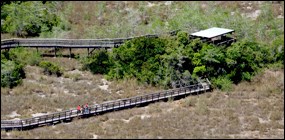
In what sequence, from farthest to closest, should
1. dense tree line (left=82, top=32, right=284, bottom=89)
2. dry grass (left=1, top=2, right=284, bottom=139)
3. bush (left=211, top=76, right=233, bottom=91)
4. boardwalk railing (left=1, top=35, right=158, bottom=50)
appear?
boardwalk railing (left=1, top=35, right=158, bottom=50) → dense tree line (left=82, top=32, right=284, bottom=89) → bush (left=211, top=76, right=233, bottom=91) → dry grass (left=1, top=2, right=284, bottom=139)

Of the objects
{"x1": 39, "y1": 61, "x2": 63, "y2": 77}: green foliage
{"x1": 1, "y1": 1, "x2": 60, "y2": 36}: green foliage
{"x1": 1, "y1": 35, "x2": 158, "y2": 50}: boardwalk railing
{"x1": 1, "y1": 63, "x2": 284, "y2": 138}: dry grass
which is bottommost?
{"x1": 1, "y1": 63, "x2": 284, "y2": 138}: dry grass

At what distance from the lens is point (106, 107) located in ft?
155

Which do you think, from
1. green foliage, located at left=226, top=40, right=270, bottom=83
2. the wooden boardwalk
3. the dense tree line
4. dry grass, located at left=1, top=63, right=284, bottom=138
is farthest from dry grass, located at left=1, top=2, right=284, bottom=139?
the dense tree line

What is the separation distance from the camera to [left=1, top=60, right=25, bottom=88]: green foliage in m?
50.6

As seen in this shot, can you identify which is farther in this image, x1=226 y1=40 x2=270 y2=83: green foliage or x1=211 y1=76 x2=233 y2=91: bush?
x1=226 y1=40 x2=270 y2=83: green foliage

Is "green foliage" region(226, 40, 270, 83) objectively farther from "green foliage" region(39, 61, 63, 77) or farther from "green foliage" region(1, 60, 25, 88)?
"green foliage" region(1, 60, 25, 88)

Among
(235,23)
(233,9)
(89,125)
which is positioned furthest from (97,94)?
(233,9)

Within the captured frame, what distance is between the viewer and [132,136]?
1635 inches

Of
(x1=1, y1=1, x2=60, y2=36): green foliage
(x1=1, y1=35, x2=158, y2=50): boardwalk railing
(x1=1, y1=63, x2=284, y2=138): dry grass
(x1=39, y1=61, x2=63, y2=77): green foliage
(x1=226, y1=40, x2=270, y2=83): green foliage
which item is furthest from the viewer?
(x1=1, y1=1, x2=60, y2=36): green foliage

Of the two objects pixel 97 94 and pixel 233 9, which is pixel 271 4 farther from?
pixel 97 94

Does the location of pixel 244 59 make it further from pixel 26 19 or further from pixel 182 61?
pixel 26 19

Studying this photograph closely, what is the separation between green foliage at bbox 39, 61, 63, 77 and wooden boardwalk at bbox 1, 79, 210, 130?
10.1 meters

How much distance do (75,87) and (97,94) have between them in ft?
9.80

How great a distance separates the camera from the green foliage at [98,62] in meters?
56.7
